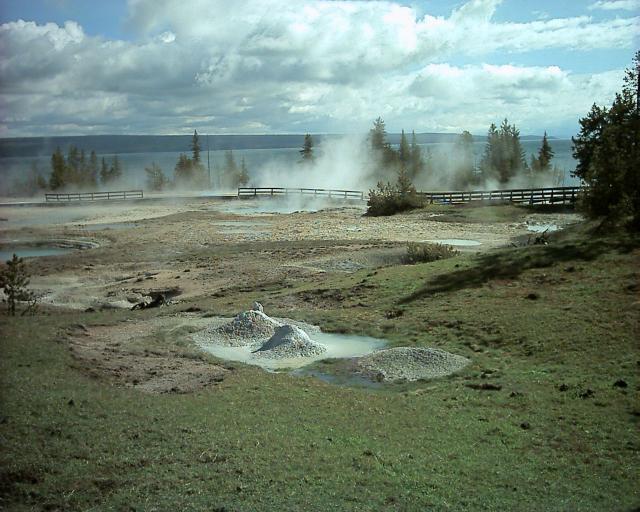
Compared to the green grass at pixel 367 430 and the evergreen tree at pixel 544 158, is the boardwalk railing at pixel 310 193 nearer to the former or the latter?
the evergreen tree at pixel 544 158

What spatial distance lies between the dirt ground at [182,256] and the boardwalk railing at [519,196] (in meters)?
6.22

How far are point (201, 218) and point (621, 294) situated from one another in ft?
141

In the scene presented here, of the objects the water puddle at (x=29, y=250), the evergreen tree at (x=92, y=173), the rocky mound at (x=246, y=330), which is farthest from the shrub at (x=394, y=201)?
the evergreen tree at (x=92, y=173)

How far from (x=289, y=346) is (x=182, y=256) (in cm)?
2091

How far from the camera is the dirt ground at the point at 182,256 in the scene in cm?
1472

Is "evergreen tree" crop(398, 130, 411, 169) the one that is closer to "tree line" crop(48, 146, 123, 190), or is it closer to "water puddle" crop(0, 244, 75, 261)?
"tree line" crop(48, 146, 123, 190)

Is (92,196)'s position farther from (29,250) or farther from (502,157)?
(502,157)

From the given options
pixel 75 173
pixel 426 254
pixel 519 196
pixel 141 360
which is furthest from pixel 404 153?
pixel 141 360

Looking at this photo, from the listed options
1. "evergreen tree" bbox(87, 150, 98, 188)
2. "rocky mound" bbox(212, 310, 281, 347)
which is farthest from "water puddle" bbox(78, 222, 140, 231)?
"evergreen tree" bbox(87, 150, 98, 188)

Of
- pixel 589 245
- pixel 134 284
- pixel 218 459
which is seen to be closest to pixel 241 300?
pixel 134 284

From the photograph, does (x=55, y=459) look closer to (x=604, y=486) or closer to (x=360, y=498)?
(x=360, y=498)

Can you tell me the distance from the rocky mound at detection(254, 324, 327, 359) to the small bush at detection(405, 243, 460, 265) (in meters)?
13.1

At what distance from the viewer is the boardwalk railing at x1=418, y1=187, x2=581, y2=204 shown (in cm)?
5528

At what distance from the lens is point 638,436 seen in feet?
32.5
